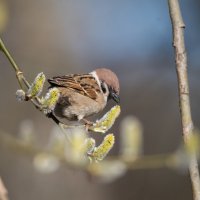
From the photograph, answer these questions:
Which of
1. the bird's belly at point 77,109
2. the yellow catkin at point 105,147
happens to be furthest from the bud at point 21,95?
the bird's belly at point 77,109

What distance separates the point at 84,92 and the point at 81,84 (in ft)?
0.19

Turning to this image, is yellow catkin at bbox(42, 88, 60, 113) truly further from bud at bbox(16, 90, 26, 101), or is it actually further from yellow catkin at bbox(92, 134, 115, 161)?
yellow catkin at bbox(92, 134, 115, 161)

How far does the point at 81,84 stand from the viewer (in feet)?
11.4

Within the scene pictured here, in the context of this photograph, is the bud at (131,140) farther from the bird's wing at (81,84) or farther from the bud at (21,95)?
the bird's wing at (81,84)

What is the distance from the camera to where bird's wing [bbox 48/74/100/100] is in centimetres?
328

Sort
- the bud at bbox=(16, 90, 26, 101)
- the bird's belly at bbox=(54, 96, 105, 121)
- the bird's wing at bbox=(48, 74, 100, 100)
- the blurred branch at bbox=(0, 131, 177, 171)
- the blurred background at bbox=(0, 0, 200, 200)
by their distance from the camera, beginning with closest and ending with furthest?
the blurred branch at bbox=(0, 131, 177, 171)
the bud at bbox=(16, 90, 26, 101)
the bird's belly at bbox=(54, 96, 105, 121)
the bird's wing at bbox=(48, 74, 100, 100)
the blurred background at bbox=(0, 0, 200, 200)

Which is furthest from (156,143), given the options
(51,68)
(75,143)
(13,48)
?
(75,143)

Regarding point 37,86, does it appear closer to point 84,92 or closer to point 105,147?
point 105,147

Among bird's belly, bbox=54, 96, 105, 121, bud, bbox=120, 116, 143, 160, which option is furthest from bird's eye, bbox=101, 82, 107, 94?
bud, bbox=120, 116, 143, 160

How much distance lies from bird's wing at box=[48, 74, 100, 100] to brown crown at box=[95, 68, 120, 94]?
0.05 meters

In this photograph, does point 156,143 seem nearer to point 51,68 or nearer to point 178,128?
point 178,128

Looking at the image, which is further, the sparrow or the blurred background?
the blurred background

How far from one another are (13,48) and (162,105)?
2.63 meters

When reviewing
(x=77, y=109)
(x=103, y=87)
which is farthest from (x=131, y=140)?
(x=103, y=87)
